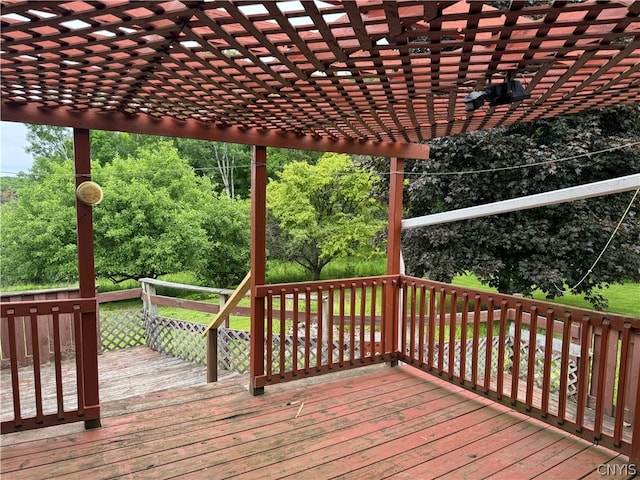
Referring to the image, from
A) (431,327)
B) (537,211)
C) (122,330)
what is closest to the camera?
(431,327)

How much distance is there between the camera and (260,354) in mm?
3285

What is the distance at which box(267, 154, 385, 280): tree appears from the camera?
8.40 m

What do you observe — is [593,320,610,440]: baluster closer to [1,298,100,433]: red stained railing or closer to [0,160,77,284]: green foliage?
[1,298,100,433]: red stained railing

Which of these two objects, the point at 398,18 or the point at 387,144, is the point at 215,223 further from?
the point at 398,18

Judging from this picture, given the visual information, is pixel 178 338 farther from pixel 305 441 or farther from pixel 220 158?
pixel 220 158

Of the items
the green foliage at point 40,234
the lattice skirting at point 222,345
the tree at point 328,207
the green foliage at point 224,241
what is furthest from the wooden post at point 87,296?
the green foliage at point 224,241

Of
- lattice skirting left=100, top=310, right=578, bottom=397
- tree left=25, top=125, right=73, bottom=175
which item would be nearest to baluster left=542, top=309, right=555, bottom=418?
lattice skirting left=100, top=310, right=578, bottom=397

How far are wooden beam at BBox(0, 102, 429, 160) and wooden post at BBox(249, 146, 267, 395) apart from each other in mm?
189

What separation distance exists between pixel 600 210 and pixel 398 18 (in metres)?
6.01

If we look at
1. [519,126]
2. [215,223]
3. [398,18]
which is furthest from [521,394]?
[215,223]

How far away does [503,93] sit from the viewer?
201cm

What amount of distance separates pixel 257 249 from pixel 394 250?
1435 millimetres

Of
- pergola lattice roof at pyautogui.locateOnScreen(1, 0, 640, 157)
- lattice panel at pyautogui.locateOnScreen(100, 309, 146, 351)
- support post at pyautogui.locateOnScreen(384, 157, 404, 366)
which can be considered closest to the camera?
pergola lattice roof at pyautogui.locateOnScreen(1, 0, 640, 157)

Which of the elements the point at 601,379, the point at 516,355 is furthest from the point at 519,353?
the point at 601,379
